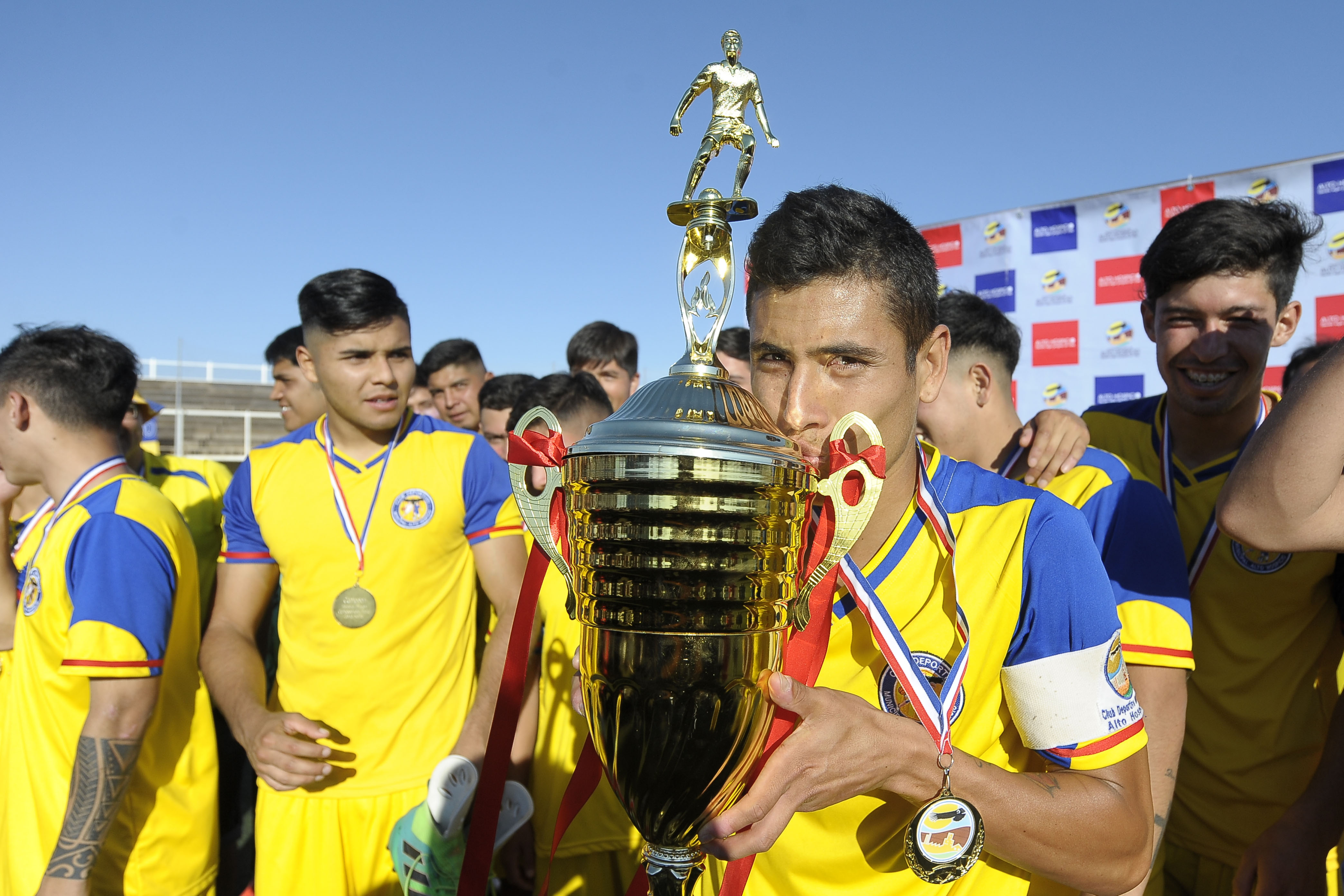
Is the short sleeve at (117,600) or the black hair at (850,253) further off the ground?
the black hair at (850,253)

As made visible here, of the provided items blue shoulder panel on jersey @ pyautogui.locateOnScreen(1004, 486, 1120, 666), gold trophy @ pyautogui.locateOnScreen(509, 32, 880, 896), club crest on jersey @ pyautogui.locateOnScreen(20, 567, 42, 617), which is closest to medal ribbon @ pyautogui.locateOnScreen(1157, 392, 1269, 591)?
blue shoulder panel on jersey @ pyautogui.locateOnScreen(1004, 486, 1120, 666)

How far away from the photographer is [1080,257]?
5340mm

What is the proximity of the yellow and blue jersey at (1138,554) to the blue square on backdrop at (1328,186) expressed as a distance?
3426mm

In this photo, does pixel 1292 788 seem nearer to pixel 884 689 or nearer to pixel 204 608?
pixel 884 689

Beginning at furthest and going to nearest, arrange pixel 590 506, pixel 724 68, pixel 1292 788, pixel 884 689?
1. pixel 1292 788
2. pixel 884 689
3. pixel 724 68
4. pixel 590 506

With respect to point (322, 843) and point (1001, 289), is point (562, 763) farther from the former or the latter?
point (1001, 289)

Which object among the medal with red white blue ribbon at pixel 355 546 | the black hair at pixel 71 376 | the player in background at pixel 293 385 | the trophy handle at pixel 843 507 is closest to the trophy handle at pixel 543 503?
the trophy handle at pixel 843 507

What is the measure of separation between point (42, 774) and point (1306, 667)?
4.16 meters

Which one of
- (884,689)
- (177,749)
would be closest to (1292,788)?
(884,689)

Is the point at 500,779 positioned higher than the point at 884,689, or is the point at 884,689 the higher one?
the point at 884,689

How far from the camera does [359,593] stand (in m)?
3.23

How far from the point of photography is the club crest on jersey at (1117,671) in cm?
145

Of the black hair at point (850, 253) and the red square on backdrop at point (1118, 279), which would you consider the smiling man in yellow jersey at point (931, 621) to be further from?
the red square on backdrop at point (1118, 279)

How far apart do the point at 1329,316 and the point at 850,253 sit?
14.8 ft
